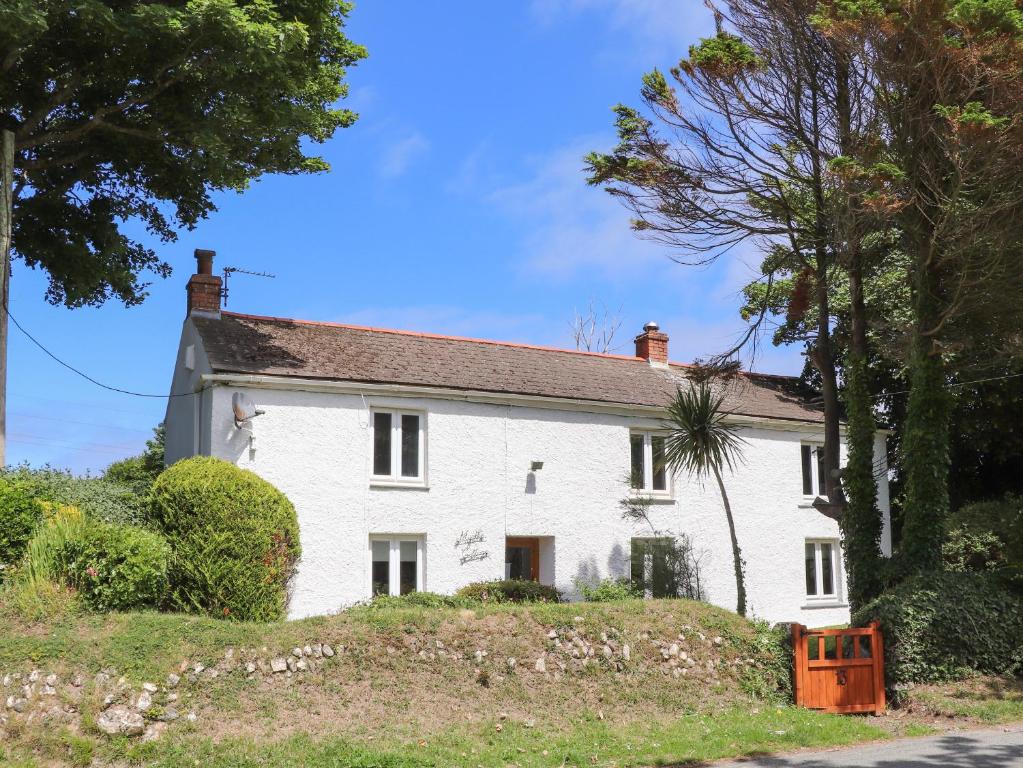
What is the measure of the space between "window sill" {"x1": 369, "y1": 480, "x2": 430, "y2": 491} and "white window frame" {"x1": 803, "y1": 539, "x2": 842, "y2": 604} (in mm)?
11170

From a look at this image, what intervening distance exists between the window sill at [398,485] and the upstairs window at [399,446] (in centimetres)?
5

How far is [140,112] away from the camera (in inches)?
815

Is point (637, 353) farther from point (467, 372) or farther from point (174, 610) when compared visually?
point (174, 610)

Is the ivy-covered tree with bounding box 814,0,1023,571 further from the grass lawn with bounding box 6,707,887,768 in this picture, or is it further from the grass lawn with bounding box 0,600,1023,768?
the grass lawn with bounding box 6,707,887,768

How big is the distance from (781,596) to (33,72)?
21.5m

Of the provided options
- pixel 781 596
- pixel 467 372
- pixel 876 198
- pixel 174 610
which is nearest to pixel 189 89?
pixel 467 372

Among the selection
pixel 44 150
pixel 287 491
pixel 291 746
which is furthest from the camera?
pixel 44 150

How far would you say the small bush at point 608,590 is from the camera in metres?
20.9

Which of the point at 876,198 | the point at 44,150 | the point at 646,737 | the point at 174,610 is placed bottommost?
the point at 646,737

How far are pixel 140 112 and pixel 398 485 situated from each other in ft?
32.0

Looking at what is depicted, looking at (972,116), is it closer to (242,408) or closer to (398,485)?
(398,485)

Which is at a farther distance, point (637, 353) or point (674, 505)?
point (637, 353)

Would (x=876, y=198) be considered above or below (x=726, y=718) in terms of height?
above

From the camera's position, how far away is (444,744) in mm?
11617
